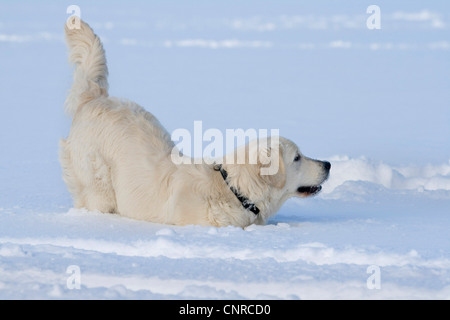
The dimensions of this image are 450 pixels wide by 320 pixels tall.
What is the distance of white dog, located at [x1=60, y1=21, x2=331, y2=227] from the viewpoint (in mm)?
6539

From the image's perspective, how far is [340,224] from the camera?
6.73m

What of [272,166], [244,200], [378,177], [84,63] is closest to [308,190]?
[272,166]

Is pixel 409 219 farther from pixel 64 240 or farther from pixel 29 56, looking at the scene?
pixel 29 56

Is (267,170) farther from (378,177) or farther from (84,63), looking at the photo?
(378,177)

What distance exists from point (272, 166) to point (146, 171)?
46.0 inches

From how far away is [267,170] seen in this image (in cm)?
655

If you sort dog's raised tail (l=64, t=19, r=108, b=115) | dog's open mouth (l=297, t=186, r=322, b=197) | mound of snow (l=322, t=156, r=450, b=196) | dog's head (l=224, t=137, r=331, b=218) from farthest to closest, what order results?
mound of snow (l=322, t=156, r=450, b=196) < dog's raised tail (l=64, t=19, r=108, b=115) < dog's open mouth (l=297, t=186, r=322, b=197) < dog's head (l=224, t=137, r=331, b=218)

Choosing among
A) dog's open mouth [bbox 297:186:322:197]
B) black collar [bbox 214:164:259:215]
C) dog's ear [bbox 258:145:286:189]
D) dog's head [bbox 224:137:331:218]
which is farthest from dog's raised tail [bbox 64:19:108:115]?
dog's open mouth [bbox 297:186:322:197]

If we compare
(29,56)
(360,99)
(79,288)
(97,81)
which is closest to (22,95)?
(29,56)

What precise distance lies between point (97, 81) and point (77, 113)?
48cm

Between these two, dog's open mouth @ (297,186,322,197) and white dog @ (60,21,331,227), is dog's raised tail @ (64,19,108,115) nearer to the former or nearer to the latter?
white dog @ (60,21,331,227)

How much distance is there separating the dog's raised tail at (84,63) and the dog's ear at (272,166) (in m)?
2.05

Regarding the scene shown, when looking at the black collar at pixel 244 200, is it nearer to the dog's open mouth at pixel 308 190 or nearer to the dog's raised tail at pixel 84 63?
the dog's open mouth at pixel 308 190

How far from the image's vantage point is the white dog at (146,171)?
21.5ft
